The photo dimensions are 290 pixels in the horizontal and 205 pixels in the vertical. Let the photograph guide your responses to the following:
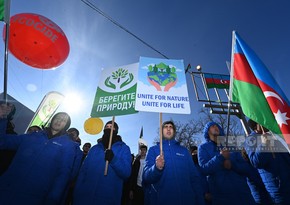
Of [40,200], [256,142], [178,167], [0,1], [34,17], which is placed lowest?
[40,200]

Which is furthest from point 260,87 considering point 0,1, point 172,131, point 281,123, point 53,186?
point 0,1

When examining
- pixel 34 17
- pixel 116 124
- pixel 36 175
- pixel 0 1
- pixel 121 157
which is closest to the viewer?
pixel 36 175

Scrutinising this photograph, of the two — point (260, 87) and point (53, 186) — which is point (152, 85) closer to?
point (260, 87)

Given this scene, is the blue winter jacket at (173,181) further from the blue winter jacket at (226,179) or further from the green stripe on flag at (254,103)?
the green stripe on flag at (254,103)

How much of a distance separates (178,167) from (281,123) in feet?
4.64

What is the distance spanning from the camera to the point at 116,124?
3469 millimetres

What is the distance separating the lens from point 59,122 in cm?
313

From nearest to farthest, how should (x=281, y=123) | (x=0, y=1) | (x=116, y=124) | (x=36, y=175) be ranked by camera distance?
(x=281, y=123)
(x=36, y=175)
(x=0, y=1)
(x=116, y=124)

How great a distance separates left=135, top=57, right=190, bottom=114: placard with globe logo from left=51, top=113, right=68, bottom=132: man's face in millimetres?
1246

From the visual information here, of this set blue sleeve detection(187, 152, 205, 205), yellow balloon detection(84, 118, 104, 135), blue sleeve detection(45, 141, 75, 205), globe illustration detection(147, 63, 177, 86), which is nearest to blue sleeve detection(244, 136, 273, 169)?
blue sleeve detection(187, 152, 205, 205)

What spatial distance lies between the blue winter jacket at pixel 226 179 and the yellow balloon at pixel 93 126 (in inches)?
159

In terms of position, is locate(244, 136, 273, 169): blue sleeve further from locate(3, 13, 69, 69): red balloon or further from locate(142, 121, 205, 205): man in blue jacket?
locate(3, 13, 69, 69): red balloon

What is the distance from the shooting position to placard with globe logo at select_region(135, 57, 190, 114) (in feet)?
10.0

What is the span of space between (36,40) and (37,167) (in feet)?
10.1
